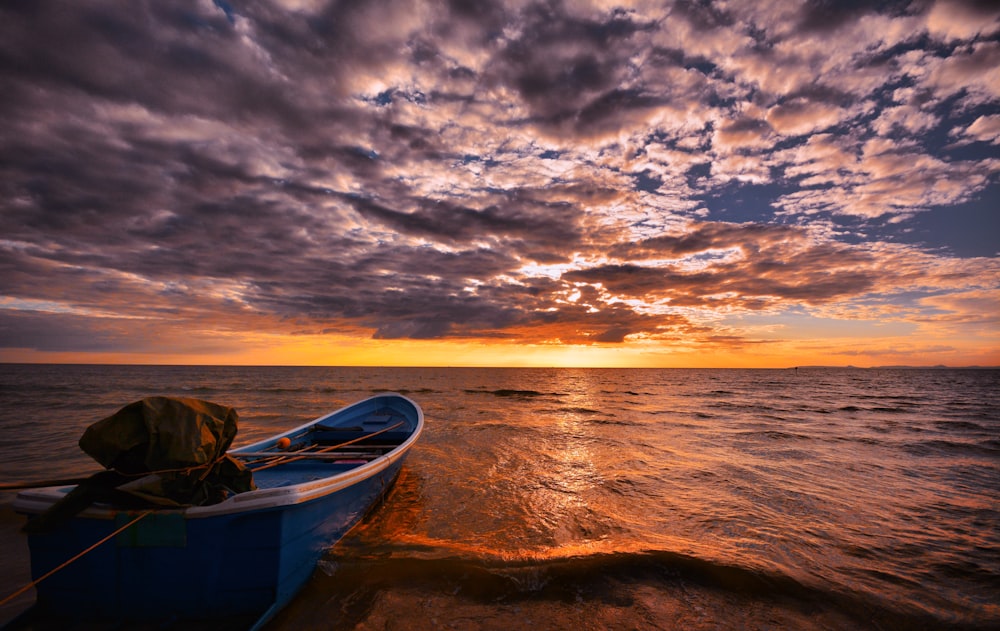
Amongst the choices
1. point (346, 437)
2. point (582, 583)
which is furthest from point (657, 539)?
point (346, 437)

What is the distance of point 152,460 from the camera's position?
4.13m

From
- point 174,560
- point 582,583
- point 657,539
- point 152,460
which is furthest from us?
point 657,539

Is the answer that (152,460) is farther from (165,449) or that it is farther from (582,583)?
(582,583)

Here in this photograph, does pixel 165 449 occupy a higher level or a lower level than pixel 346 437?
higher

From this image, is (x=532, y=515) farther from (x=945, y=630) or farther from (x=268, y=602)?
(x=945, y=630)

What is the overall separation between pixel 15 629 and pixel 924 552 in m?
12.0

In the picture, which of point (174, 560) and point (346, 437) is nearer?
point (174, 560)

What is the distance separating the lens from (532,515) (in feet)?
26.6

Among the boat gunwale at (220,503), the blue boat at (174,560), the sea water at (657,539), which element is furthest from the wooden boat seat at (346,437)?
the blue boat at (174,560)

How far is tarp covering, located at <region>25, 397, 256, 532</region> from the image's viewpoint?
12.9 ft

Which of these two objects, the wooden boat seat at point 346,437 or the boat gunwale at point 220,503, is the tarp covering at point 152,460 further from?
the wooden boat seat at point 346,437

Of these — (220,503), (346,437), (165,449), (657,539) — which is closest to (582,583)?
(657,539)

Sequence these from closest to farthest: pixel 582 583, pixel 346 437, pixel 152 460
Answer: pixel 152 460, pixel 582 583, pixel 346 437

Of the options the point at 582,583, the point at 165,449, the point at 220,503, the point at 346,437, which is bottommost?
the point at 582,583
